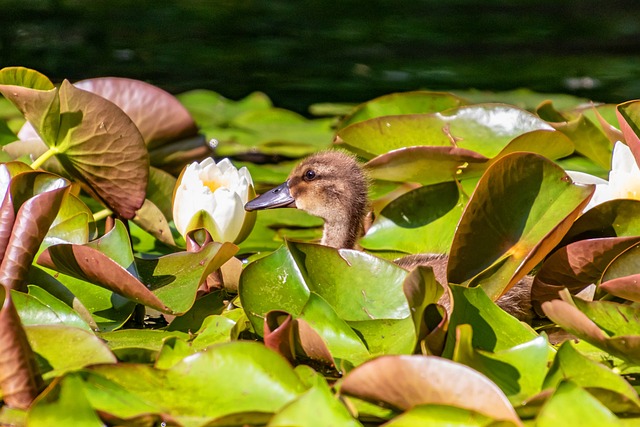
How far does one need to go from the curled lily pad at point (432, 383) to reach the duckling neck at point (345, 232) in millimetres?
1525

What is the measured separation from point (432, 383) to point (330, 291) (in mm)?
679

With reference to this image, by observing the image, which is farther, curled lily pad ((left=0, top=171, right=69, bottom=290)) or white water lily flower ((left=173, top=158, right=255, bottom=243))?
white water lily flower ((left=173, top=158, right=255, bottom=243))

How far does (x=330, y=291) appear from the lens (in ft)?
7.96

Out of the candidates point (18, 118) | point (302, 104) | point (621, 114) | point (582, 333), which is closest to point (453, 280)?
point (582, 333)

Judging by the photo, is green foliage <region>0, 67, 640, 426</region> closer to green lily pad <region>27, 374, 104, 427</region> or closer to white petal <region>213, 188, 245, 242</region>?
green lily pad <region>27, 374, 104, 427</region>

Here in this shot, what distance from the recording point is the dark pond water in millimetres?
6594

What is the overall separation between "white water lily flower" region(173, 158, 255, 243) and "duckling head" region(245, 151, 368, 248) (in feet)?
0.83

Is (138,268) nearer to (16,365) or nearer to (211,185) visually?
(211,185)

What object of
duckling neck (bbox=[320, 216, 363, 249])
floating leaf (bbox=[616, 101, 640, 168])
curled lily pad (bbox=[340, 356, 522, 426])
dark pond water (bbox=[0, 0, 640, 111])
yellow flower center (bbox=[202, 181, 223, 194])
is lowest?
dark pond water (bbox=[0, 0, 640, 111])

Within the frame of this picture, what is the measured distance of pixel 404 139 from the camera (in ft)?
11.2

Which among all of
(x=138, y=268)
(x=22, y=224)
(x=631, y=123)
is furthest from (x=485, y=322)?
(x=22, y=224)

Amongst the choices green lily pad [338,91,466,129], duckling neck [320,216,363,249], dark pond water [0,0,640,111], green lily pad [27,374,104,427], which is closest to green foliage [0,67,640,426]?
green lily pad [27,374,104,427]

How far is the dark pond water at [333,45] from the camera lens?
6.59 m

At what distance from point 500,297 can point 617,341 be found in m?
0.59
